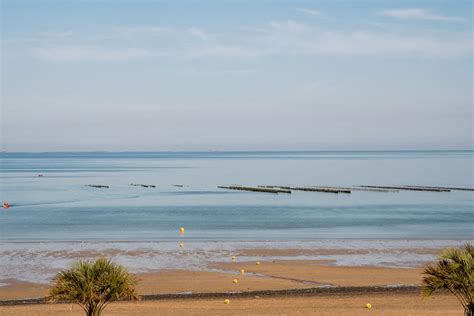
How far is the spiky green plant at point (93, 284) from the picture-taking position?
1542 cm

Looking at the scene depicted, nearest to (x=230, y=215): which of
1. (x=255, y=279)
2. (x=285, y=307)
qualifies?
(x=255, y=279)

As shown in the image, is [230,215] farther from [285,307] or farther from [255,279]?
[285,307]

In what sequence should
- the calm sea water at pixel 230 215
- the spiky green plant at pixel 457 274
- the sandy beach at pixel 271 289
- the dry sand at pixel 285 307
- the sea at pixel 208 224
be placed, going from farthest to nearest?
the calm sea water at pixel 230 215 < the sea at pixel 208 224 < the sandy beach at pixel 271 289 < the dry sand at pixel 285 307 < the spiky green plant at pixel 457 274

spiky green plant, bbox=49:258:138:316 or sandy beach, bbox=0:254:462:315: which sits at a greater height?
spiky green plant, bbox=49:258:138:316

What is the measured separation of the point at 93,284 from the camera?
15.4 m

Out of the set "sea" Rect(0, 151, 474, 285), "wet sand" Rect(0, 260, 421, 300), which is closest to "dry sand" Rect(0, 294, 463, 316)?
"wet sand" Rect(0, 260, 421, 300)

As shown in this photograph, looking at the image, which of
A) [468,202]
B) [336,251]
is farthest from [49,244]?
[468,202]

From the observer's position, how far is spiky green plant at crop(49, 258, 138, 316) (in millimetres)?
15422

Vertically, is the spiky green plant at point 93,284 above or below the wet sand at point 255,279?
above

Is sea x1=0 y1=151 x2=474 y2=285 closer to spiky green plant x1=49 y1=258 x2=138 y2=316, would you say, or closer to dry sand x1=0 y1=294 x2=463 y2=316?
dry sand x1=0 y1=294 x2=463 y2=316

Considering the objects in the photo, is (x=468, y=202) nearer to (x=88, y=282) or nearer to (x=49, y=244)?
(x=49, y=244)

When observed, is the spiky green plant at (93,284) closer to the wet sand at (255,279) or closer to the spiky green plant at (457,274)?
the spiky green plant at (457,274)

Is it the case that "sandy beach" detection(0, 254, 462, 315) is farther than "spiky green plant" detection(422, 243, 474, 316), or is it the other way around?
"sandy beach" detection(0, 254, 462, 315)

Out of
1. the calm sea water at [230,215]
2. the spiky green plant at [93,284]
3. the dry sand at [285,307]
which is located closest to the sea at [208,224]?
the calm sea water at [230,215]
